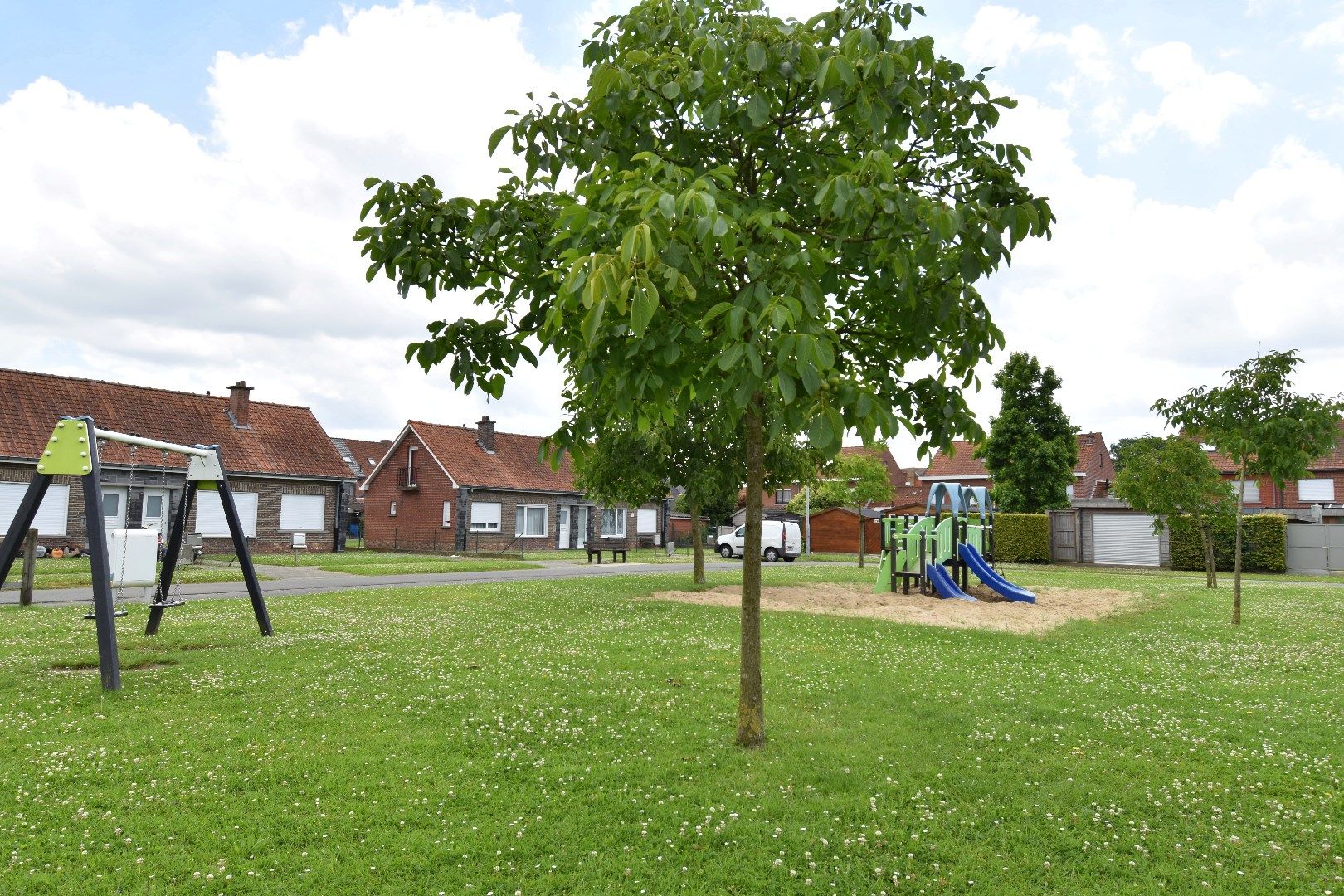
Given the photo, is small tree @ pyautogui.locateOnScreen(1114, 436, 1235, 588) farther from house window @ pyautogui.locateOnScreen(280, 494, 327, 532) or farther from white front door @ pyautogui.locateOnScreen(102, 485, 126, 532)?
white front door @ pyautogui.locateOnScreen(102, 485, 126, 532)

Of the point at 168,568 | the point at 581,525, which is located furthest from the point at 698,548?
the point at 581,525

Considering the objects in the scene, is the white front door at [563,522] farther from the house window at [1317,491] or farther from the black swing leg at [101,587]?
the house window at [1317,491]

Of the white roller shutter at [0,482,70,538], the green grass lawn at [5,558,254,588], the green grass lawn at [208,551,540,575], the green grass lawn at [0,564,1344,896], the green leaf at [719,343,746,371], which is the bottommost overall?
the green grass lawn at [208,551,540,575]

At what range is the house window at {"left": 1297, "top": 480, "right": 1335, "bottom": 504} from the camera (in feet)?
179

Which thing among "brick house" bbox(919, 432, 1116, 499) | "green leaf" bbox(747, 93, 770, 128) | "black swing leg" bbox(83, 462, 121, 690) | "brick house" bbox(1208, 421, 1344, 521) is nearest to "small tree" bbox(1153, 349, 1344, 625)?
"green leaf" bbox(747, 93, 770, 128)

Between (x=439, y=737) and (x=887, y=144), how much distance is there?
18.0 ft

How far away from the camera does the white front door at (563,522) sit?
161 ft

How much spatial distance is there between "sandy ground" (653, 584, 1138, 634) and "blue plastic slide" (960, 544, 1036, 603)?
0.25 m

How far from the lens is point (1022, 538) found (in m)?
41.1

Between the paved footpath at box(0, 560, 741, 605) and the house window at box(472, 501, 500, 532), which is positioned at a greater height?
the house window at box(472, 501, 500, 532)

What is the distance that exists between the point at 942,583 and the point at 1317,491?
49.6 metres

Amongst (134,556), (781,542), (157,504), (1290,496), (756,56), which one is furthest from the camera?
(1290,496)

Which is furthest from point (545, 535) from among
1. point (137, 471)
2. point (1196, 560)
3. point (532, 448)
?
point (1196, 560)

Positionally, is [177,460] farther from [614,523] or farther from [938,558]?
[938,558]
